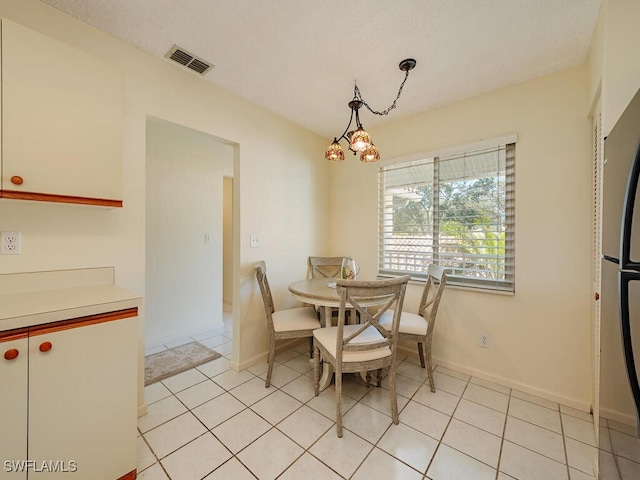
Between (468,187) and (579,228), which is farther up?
(468,187)

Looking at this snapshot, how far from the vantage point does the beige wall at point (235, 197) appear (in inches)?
57.8

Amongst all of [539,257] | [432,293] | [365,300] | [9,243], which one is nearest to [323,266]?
[432,293]

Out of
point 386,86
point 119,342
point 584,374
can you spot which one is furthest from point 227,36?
point 584,374

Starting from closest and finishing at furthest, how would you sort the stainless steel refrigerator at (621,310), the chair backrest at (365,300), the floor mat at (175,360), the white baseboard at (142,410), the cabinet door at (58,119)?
the stainless steel refrigerator at (621,310)
the cabinet door at (58,119)
the chair backrest at (365,300)
the white baseboard at (142,410)
the floor mat at (175,360)

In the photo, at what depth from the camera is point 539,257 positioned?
6.76ft

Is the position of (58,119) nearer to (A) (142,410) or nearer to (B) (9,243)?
(B) (9,243)

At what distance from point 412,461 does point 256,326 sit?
1.65m

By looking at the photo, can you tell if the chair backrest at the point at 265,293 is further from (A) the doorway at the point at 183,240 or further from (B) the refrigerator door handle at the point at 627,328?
(B) the refrigerator door handle at the point at 627,328

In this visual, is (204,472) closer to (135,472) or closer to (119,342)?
(135,472)

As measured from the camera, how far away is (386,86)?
221cm

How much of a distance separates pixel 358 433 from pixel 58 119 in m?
2.44

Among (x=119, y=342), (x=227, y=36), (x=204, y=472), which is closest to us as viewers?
(x=119, y=342)

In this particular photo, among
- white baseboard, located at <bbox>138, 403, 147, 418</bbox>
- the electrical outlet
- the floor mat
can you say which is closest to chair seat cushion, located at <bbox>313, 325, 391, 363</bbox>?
white baseboard, located at <bbox>138, 403, 147, 418</bbox>

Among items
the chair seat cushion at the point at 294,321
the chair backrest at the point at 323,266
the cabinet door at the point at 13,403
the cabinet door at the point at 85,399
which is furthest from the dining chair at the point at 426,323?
the cabinet door at the point at 13,403
